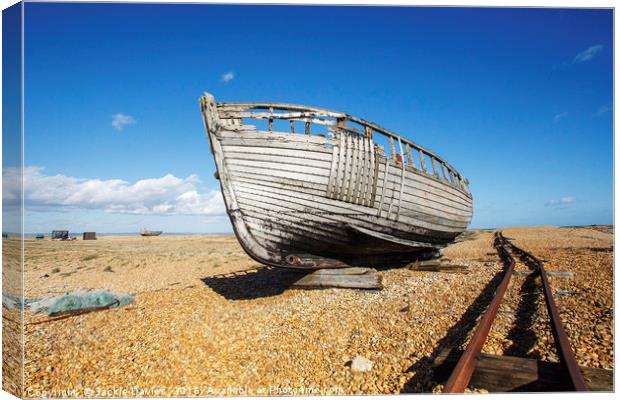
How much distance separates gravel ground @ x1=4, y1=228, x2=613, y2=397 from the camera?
3750 mm

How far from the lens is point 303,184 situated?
738 centimetres

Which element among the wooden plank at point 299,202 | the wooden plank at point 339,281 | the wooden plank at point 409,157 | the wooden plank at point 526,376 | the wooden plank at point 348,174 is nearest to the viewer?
the wooden plank at point 526,376

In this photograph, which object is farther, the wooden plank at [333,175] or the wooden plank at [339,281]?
the wooden plank at [339,281]

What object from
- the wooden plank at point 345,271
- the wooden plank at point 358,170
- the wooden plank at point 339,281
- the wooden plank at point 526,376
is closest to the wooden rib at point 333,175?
the wooden plank at point 358,170

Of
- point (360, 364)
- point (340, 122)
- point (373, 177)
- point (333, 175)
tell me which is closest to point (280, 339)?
point (360, 364)

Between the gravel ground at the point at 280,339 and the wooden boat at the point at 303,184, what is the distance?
120 centimetres

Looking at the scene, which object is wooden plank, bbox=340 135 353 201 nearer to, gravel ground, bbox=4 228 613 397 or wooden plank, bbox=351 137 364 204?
wooden plank, bbox=351 137 364 204

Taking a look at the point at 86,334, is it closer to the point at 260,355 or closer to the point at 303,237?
the point at 260,355

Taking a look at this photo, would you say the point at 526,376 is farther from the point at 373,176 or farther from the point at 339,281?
the point at 373,176

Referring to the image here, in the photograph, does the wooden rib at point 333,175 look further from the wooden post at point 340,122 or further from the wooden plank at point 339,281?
the wooden plank at point 339,281

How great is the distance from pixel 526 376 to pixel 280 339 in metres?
2.97

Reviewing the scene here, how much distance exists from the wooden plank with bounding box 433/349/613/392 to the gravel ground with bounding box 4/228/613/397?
41 centimetres

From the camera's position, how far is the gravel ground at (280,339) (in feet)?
12.3

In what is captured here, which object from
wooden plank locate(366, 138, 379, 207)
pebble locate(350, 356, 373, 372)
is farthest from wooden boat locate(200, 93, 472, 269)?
pebble locate(350, 356, 373, 372)
